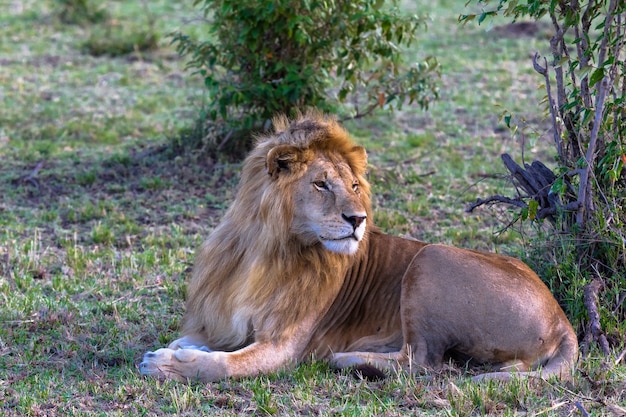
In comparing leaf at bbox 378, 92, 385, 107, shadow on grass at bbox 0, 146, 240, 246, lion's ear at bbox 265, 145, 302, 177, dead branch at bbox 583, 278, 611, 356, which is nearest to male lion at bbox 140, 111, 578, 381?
lion's ear at bbox 265, 145, 302, 177

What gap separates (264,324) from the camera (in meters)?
4.69

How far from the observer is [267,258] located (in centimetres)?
471

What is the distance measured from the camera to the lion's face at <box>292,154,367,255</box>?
178 inches

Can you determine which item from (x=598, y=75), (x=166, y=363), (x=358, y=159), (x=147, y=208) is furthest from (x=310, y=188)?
(x=147, y=208)

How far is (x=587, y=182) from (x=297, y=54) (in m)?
3.34

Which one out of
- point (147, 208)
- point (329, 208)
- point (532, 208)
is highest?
point (329, 208)

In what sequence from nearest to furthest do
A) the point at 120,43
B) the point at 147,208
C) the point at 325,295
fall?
the point at 325,295 → the point at 147,208 → the point at 120,43

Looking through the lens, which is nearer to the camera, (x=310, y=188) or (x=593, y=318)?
(x=310, y=188)

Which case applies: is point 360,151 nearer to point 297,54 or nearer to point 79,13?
point 297,54

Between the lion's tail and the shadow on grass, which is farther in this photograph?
the shadow on grass

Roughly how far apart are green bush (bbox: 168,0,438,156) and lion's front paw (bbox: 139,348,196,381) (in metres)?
3.47

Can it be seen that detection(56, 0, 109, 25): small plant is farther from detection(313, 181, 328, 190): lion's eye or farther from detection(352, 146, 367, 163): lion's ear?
detection(313, 181, 328, 190): lion's eye

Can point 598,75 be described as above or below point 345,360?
above

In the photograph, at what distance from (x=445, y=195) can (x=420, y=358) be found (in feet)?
11.3
